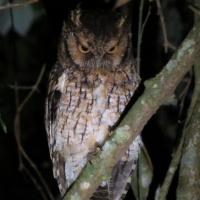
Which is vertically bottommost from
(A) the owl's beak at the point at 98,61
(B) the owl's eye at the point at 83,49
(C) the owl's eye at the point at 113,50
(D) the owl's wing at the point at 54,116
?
(D) the owl's wing at the point at 54,116

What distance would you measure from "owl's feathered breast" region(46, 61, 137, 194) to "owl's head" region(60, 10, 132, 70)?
0.20 ft

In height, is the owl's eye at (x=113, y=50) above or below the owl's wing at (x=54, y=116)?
above

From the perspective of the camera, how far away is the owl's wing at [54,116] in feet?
6.70

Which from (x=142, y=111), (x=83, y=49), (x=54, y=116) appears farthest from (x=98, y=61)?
(x=142, y=111)

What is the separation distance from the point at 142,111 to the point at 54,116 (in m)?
0.79

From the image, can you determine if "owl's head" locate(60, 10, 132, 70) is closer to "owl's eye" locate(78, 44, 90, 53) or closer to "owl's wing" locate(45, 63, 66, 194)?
"owl's eye" locate(78, 44, 90, 53)

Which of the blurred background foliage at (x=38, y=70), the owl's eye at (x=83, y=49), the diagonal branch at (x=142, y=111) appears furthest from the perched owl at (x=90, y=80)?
the diagonal branch at (x=142, y=111)

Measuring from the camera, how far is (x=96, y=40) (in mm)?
1873

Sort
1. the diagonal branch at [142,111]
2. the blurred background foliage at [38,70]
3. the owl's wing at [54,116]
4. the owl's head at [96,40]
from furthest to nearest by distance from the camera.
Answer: the blurred background foliage at [38,70] < the owl's wing at [54,116] < the owl's head at [96,40] < the diagonal branch at [142,111]

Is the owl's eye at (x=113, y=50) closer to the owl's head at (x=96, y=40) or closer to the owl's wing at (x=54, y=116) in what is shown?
the owl's head at (x=96, y=40)

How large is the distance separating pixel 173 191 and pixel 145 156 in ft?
0.90

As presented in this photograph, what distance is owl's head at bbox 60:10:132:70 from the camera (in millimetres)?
1887

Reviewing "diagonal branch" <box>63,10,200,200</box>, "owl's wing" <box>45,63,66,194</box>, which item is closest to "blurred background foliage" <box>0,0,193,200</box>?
"owl's wing" <box>45,63,66,194</box>

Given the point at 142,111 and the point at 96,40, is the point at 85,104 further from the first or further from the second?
the point at 142,111
